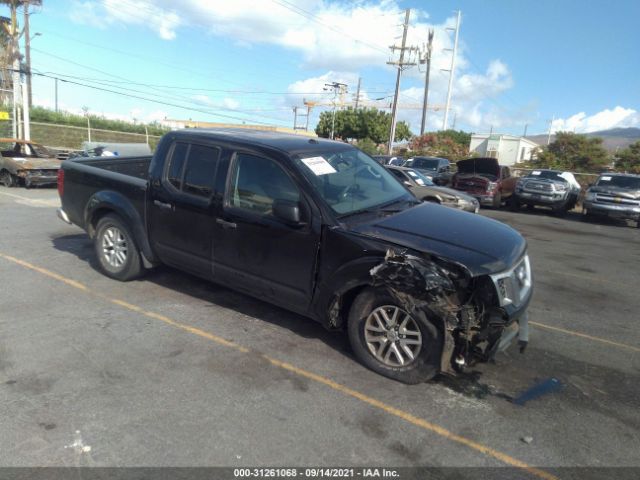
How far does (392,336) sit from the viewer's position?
12.1 feet

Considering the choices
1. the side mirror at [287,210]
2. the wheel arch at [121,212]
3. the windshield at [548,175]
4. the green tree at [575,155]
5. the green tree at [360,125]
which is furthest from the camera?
the green tree at [360,125]

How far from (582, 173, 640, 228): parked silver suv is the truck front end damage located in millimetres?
14281

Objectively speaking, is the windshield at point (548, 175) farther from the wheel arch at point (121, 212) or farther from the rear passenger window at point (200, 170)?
the wheel arch at point (121, 212)

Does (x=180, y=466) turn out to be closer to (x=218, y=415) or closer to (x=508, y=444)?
(x=218, y=415)

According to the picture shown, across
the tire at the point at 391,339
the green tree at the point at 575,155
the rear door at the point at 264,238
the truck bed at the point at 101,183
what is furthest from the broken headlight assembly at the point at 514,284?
the green tree at the point at 575,155

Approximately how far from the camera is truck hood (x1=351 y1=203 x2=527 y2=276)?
11.5 feet

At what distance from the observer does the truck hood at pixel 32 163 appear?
13.7 meters

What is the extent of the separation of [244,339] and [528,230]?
1086 centimetres

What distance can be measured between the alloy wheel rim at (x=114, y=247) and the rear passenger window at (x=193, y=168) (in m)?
1.14

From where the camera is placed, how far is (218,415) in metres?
3.16

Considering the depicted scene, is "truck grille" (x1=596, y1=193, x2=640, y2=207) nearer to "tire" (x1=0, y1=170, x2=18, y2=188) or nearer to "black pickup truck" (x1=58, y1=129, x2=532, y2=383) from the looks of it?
"black pickup truck" (x1=58, y1=129, x2=532, y2=383)

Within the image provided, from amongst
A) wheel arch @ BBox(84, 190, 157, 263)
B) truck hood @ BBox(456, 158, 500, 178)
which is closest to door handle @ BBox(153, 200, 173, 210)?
wheel arch @ BBox(84, 190, 157, 263)

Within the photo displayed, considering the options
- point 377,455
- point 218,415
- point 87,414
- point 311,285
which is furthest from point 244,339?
point 377,455

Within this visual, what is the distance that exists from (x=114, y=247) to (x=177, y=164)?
1.49m
